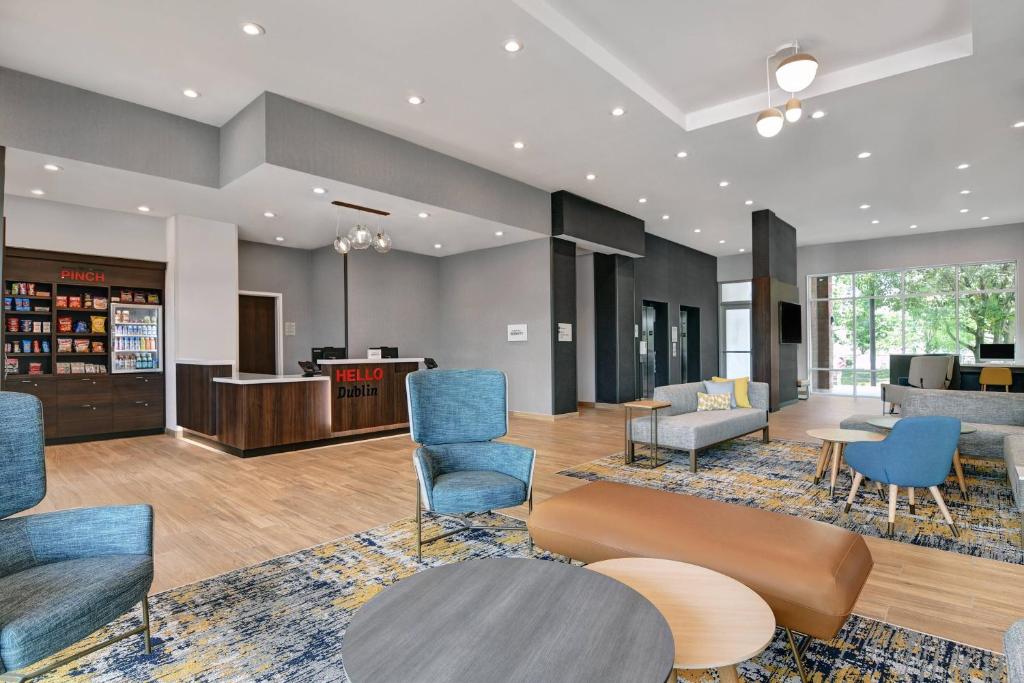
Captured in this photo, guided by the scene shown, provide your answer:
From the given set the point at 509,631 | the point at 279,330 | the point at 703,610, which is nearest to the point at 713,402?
the point at 703,610

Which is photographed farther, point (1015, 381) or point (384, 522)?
point (1015, 381)

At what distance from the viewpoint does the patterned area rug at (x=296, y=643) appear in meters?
1.99

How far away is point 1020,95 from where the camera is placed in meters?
4.94

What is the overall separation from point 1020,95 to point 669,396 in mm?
4388

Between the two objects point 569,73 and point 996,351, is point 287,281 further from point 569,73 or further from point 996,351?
point 996,351

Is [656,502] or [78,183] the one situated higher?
[78,183]

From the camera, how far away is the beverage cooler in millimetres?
7106

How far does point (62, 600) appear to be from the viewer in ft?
5.47

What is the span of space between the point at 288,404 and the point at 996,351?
1235 centimetres

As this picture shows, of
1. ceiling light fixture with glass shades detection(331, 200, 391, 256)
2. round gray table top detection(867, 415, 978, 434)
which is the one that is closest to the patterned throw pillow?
round gray table top detection(867, 415, 978, 434)

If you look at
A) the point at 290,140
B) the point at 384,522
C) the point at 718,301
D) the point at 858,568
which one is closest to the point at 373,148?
the point at 290,140

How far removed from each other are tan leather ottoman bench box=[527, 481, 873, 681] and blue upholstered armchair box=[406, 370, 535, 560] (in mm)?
444

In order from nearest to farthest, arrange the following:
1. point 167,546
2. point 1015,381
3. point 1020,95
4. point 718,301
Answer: point 167,546 < point 1020,95 < point 1015,381 < point 718,301

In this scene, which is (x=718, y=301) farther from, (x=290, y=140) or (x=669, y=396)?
(x=290, y=140)
